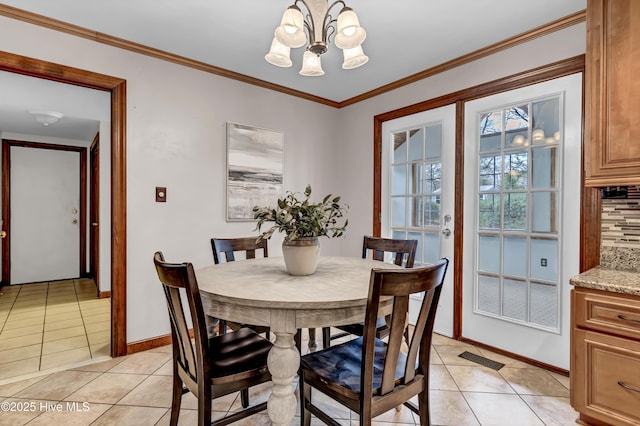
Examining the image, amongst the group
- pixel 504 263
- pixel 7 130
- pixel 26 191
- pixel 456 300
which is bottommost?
pixel 456 300

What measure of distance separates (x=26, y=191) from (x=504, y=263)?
6232 millimetres

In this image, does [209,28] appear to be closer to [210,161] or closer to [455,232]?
[210,161]

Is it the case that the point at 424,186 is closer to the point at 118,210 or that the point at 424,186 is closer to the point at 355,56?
the point at 355,56

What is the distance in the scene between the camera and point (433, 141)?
9.91ft

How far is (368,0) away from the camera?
2016mm

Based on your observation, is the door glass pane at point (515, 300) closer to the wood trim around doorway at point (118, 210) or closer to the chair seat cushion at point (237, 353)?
the chair seat cushion at point (237, 353)

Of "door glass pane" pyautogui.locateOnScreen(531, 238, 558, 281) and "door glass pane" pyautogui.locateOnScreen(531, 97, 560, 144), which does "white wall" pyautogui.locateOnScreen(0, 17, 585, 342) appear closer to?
"door glass pane" pyautogui.locateOnScreen(531, 97, 560, 144)

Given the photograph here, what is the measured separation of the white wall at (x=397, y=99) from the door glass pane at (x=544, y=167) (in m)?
0.61

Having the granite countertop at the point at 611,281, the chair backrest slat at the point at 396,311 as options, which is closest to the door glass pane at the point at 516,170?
the granite countertop at the point at 611,281

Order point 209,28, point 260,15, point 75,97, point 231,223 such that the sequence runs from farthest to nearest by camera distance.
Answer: point 75,97, point 231,223, point 209,28, point 260,15

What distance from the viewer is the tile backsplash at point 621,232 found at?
190 cm

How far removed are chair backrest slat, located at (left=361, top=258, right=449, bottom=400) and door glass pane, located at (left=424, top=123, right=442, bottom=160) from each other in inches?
75.1


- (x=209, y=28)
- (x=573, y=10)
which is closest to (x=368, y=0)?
(x=209, y=28)

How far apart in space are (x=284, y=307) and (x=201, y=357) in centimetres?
39
